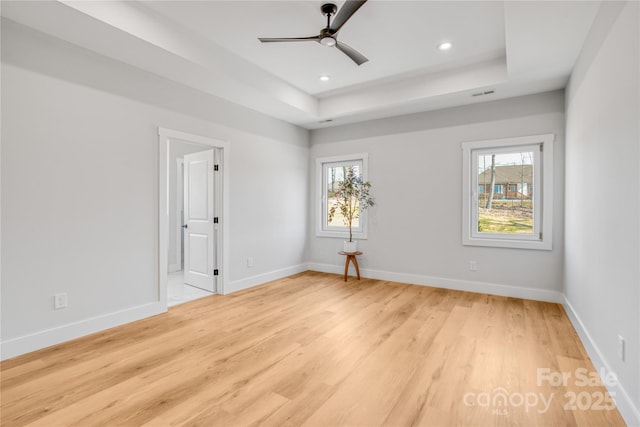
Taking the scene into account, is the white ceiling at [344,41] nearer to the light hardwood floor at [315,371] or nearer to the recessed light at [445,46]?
the recessed light at [445,46]

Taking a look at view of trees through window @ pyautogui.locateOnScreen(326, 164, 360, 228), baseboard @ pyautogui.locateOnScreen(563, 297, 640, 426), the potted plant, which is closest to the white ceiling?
the potted plant

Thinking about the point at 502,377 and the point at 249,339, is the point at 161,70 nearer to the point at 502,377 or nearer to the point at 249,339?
the point at 249,339

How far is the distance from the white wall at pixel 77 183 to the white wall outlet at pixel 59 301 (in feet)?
0.14

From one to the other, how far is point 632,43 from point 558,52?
151cm

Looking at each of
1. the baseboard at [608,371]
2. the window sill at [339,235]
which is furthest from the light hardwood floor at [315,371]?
the window sill at [339,235]

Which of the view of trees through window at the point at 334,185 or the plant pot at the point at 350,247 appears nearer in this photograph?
the plant pot at the point at 350,247

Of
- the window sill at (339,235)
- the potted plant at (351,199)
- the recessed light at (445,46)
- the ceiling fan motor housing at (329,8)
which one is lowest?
the window sill at (339,235)

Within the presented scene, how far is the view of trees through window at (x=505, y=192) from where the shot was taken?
163 inches

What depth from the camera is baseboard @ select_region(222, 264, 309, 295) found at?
4.43 meters

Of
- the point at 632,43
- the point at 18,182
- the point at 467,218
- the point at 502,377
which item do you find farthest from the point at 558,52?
the point at 18,182

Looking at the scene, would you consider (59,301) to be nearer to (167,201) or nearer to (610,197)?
(167,201)

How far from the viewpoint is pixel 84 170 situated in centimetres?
291

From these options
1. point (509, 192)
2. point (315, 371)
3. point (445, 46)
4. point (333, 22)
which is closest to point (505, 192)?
point (509, 192)

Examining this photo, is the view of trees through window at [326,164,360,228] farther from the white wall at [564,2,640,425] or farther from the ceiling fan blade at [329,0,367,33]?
the white wall at [564,2,640,425]
